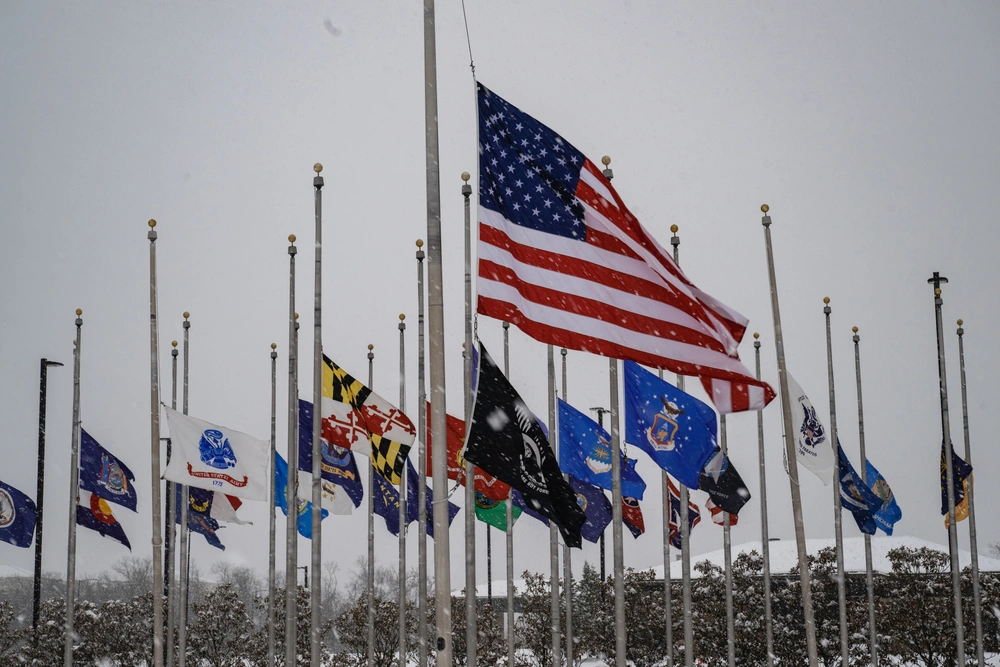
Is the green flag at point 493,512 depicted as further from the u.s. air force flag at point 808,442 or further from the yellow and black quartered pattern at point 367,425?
the u.s. air force flag at point 808,442

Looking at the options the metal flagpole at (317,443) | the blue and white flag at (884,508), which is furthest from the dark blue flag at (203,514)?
the blue and white flag at (884,508)

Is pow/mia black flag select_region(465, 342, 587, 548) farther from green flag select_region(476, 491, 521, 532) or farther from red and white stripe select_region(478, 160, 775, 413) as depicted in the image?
green flag select_region(476, 491, 521, 532)

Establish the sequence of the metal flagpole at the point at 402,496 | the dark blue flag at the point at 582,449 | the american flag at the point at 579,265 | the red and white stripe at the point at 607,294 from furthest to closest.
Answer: the metal flagpole at the point at 402,496
the dark blue flag at the point at 582,449
the american flag at the point at 579,265
the red and white stripe at the point at 607,294

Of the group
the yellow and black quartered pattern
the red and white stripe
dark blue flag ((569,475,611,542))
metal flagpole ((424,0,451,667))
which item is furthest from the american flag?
dark blue flag ((569,475,611,542))

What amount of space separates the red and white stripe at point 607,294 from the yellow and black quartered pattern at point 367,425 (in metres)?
11.6

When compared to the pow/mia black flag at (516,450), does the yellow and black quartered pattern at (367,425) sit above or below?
→ above

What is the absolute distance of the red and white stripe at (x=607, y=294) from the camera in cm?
1217

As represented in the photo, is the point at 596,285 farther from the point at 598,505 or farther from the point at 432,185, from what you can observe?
the point at 598,505

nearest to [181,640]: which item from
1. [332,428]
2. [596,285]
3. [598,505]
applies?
[332,428]

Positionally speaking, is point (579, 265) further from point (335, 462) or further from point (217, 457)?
point (335, 462)

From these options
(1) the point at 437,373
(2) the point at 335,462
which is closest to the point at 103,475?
(2) the point at 335,462

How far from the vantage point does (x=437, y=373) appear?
A: 38.5 ft

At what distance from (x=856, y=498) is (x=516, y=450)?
1907 centimetres

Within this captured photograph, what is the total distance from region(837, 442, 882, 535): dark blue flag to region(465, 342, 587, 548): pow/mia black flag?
1765 cm
